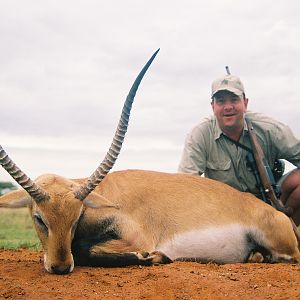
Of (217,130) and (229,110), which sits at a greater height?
(229,110)

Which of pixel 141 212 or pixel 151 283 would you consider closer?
pixel 151 283

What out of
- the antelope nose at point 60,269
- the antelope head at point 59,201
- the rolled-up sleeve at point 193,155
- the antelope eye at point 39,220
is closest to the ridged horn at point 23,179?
the antelope head at point 59,201

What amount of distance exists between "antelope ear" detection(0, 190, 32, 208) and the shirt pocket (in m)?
3.73

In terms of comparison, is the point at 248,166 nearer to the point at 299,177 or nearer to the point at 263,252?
the point at 299,177

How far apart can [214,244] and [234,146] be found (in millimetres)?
2652

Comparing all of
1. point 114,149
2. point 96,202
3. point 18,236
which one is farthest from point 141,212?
point 18,236

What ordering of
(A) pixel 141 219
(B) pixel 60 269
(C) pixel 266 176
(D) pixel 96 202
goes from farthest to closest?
(C) pixel 266 176, (A) pixel 141 219, (D) pixel 96 202, (B) pixel 60 269

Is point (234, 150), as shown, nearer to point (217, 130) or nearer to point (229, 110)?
point (217, 130)

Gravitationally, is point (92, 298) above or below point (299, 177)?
below

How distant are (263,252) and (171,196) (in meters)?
1.37

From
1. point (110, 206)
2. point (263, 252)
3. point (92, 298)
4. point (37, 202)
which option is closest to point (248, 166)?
point (263, 252)

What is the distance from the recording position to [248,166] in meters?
8.84

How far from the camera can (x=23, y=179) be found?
18.5ft

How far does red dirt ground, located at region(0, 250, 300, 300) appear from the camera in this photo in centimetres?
465
